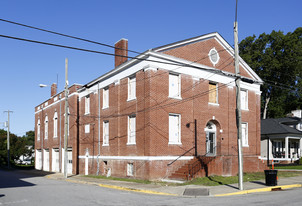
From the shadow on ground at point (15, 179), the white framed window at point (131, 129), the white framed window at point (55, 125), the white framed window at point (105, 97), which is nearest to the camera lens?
the shadow on ground at point (15, 179)

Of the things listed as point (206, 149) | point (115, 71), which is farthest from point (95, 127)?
point (206, 149)

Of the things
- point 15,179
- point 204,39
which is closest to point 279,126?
point 204,39

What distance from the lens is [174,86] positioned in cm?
2311

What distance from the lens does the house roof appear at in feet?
128

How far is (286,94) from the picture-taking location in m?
55.6

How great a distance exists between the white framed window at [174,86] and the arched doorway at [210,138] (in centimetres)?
407

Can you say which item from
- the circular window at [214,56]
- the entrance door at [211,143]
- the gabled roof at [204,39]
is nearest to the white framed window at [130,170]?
the entrance door at [211,143]

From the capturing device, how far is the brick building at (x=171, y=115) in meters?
21.5

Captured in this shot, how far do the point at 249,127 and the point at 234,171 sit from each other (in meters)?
6.04

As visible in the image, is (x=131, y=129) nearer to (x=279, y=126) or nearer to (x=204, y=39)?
(x=204, y=39)

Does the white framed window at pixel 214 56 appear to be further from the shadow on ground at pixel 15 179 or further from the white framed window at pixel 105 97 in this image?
the shadow on ground at pixel 15 179

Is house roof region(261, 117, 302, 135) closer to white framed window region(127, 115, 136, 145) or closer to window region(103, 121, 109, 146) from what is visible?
window region(103, 121, 109, 146)

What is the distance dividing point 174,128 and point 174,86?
121 inches

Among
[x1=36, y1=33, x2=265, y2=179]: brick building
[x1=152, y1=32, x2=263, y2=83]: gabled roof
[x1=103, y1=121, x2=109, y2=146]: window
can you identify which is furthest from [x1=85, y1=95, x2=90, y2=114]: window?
[x1=152, y1=32, x2=263, y2=83]: gabled roof
